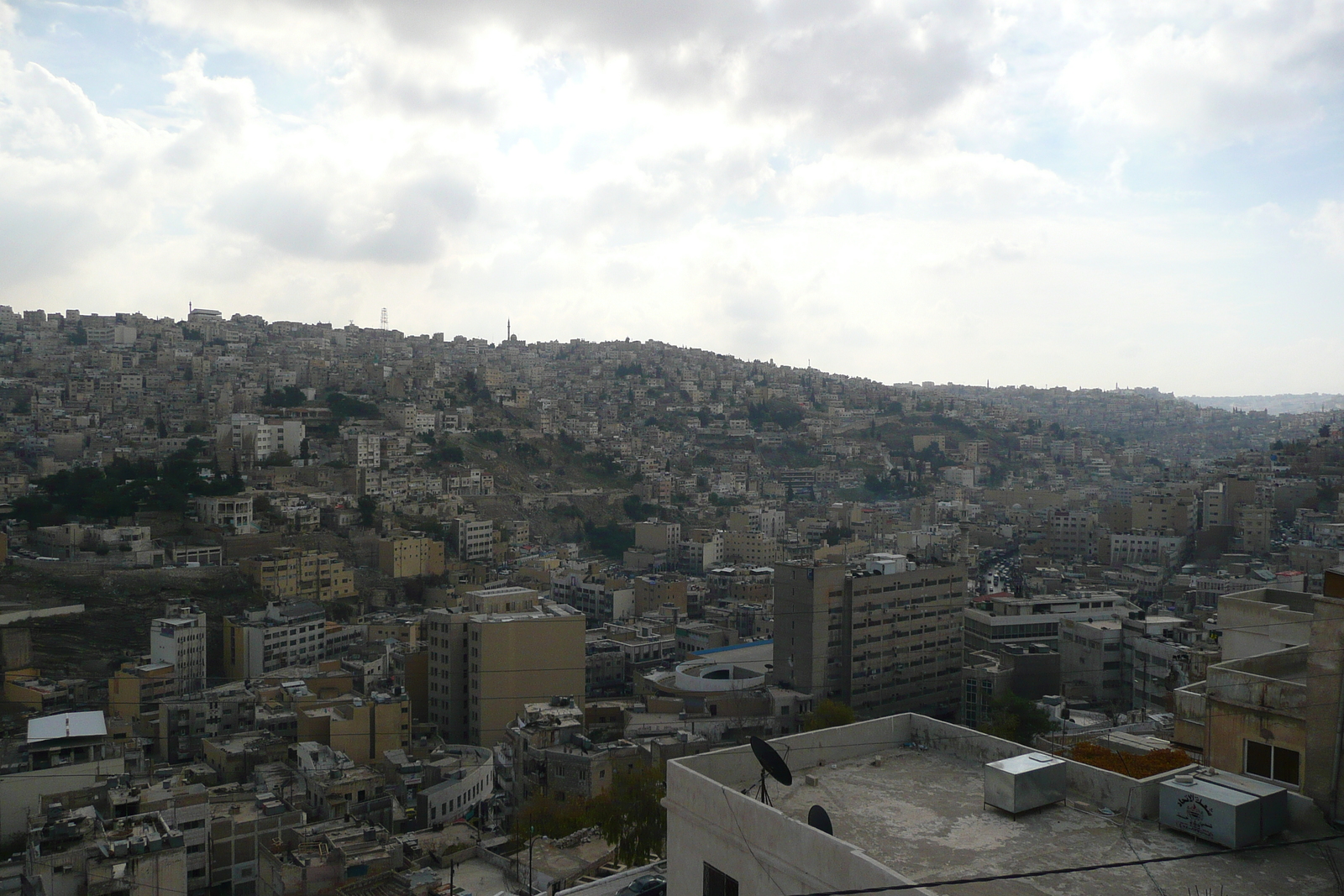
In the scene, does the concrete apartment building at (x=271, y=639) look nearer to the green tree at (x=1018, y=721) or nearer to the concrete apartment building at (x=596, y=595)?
the concrete apartment building at (x=596, y=595)

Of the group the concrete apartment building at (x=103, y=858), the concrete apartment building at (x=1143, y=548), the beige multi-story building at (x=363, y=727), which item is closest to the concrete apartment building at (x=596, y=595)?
the beige multi-story building at (x=363, y=727)

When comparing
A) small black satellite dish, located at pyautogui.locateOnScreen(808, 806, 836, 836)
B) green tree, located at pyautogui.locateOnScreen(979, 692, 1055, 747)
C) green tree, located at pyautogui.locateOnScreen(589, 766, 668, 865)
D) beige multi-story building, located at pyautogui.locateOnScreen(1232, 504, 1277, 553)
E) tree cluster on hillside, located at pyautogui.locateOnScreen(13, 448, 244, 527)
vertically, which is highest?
small black satellite dish, located at pyautogui.locateOnScreen(808, 806, 836, 836)

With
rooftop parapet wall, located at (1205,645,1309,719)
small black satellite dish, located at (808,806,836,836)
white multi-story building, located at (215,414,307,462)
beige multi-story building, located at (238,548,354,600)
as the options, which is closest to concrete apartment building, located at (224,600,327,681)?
beige multi-story building, located at (238,548,354,600)

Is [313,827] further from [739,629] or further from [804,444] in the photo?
[804,444]

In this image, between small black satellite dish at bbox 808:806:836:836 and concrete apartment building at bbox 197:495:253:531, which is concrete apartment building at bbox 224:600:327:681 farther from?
small black satellite dish at bbox 808:806:836:836

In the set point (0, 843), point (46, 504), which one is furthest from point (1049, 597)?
point (46, 504)

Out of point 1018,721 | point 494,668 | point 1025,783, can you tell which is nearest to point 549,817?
point 494,668
